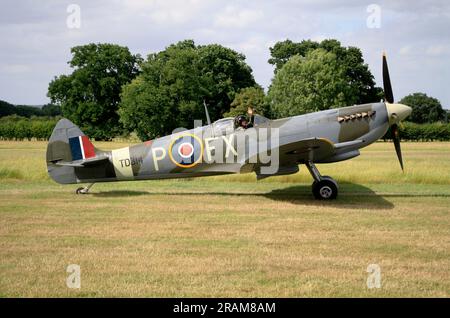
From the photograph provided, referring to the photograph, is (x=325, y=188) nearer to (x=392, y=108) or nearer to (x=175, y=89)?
(x=392, y=108)

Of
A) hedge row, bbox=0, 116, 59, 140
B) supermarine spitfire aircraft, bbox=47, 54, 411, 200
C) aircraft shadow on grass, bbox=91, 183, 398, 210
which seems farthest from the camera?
hedge row, bbox=0, 116, 59, 140

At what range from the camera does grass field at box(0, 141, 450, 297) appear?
5066mm

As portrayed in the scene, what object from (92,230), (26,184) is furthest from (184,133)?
(26,184)

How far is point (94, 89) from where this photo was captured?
2153 inches

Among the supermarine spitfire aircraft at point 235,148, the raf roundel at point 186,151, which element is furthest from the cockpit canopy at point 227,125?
the raf roundel at point 186,151

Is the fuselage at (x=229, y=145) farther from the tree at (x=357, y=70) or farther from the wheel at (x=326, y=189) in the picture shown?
the tree at (x=357, y=70)

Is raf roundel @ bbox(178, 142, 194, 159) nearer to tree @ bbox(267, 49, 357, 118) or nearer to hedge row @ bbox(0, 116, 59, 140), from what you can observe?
tree @ bbox(267, 49, 357, 118)

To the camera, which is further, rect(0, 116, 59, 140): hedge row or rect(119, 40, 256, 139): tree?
rect(0, 116, 59, 140): hedge row

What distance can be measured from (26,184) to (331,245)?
10.1 m

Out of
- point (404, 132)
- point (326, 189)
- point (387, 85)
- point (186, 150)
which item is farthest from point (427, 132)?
point (186, 150)

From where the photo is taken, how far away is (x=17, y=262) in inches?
233

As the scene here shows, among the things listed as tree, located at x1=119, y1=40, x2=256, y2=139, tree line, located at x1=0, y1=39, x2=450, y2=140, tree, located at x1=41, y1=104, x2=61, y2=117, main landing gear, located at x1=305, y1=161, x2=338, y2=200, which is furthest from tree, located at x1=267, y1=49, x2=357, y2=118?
tree, located at x1=41, y1=104, x2=61, y2=117

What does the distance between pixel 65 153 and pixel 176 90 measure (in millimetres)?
37181

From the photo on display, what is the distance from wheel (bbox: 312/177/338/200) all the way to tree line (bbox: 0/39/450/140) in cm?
3581
